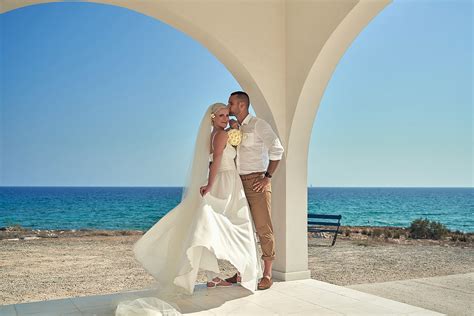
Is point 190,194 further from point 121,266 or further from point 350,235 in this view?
point 350,235

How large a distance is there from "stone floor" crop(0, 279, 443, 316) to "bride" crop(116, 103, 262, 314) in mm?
181

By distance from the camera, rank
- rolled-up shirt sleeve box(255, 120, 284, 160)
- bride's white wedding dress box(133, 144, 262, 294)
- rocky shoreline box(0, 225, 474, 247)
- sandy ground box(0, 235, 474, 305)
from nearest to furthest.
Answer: bride's white wedding dress box(133, 144, 262, 294) < rolled-up shirt sleeve box(255, 120, 284, 160) < sandy ground box(0, 235, 474, 305) < rocky shoreline box(0, 225, 474, 247)

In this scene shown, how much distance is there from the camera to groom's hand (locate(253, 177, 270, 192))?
15.3 ft

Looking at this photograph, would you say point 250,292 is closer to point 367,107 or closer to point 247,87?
point 247,87

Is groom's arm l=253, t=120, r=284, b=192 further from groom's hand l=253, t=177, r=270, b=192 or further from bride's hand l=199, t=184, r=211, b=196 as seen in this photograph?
bride's hand l=199, t=184, r=211, b=196

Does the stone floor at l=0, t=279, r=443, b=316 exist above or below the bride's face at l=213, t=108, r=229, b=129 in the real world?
below

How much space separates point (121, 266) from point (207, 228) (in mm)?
7539

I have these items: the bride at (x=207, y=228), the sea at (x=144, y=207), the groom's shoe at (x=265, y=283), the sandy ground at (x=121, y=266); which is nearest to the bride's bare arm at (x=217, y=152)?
the bride at (x=207, y=228)

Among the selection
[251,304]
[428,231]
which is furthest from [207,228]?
[428,231]

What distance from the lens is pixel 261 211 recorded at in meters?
4.73

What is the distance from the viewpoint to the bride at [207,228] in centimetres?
414

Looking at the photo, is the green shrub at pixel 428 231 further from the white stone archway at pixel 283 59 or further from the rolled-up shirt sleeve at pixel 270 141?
the rolled-up shirt sleeve at pixel 270 141

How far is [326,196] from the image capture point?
37625mm

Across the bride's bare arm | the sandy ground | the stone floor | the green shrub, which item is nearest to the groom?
the bride's bare arm
